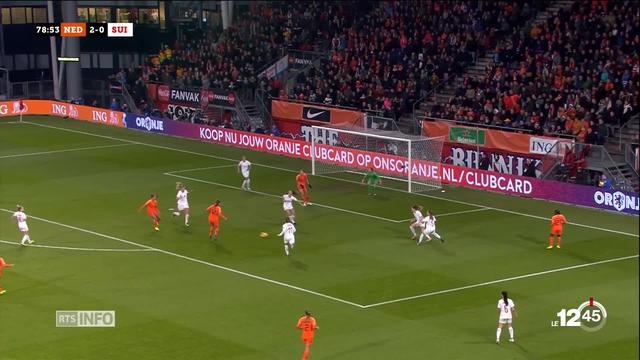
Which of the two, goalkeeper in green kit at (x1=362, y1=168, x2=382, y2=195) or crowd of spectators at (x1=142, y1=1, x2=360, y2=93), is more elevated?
crowd of spectators at (x1=142, y1=1, x2=360, y2=93)

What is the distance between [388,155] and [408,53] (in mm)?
14699

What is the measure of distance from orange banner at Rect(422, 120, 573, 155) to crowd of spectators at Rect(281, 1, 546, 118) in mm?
5682

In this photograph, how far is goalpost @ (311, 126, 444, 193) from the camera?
194 feet

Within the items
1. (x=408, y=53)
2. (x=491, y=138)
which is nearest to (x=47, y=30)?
(x=408, y=53)

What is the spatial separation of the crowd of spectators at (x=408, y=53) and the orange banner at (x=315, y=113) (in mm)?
1161

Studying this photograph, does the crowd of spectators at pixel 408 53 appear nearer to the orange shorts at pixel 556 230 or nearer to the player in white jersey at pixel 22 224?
the orange shorts at pixel 556 230

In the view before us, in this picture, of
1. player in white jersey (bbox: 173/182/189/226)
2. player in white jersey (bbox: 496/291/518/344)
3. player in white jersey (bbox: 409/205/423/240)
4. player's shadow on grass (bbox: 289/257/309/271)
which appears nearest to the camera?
player in white jersey (bbox: 496/291/518/344)

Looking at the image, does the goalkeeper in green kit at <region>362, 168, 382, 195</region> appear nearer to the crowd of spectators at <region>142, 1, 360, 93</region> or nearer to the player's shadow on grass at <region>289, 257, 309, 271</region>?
the player's shadow on grass at <region>289, 257, 309, 271</region>

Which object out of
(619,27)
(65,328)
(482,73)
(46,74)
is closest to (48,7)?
(46,74)

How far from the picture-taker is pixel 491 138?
60.7 meters

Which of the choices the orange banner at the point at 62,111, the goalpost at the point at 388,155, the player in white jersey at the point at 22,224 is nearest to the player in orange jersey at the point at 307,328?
the player in white jersey at the point at 22,224

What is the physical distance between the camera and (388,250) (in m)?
46.1

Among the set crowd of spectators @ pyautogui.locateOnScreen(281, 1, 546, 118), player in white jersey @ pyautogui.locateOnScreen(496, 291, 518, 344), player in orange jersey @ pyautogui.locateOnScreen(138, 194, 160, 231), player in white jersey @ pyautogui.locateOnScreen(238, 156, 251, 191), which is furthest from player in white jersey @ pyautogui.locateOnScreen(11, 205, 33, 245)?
crowd of spectators @ pyautogui.locateOnScreen(281, 1, 546, 118)

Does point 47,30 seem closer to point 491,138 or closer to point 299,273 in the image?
point 491,138
